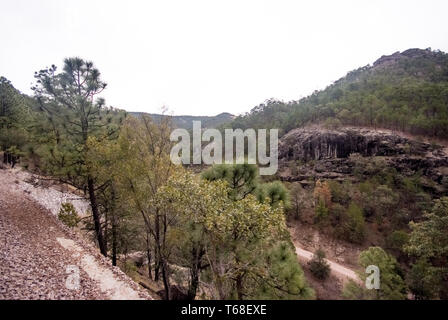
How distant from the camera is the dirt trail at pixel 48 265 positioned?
18.3 feet

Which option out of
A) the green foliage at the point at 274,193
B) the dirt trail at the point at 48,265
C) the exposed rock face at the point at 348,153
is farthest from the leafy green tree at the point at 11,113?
the exposed rock face at the point at 348,153

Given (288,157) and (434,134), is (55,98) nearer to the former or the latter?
(288,157)

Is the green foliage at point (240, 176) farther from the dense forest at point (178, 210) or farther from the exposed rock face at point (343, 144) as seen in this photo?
the exposed rock face at point (343, 144)

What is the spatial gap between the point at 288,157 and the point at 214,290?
51.1 m

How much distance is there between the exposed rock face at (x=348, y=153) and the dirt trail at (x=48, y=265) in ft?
130

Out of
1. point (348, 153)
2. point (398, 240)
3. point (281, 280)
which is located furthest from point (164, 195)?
point (348, 153)

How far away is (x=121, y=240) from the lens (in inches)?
453

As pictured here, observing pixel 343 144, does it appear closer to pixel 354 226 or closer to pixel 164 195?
pixel 354 226

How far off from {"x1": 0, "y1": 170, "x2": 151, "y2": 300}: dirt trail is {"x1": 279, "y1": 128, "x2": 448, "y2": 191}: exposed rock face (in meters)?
39.6

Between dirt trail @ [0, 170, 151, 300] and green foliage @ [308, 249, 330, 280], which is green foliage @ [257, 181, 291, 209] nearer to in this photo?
dirt trail @ [0, 170, 151, 300]

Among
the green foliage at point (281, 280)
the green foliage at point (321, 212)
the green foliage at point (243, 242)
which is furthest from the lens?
the green foliage at point (321, 212)

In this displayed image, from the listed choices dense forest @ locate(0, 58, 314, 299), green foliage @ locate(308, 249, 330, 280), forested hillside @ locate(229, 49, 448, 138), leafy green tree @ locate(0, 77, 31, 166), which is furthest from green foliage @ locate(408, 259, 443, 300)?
forested hillside @ locate(229, 49, 448, 138)

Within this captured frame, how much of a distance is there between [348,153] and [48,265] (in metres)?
52.3

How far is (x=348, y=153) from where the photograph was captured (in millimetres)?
47219
